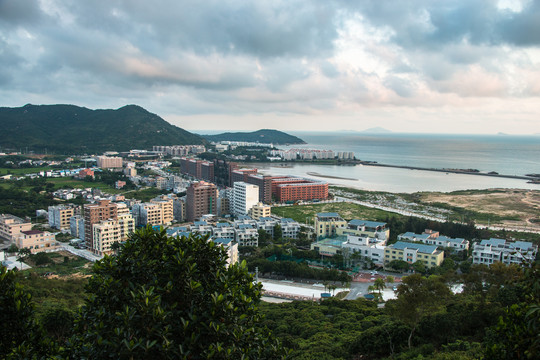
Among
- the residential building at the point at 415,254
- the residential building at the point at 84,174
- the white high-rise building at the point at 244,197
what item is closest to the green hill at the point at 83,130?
the residential building at the point at 84,174

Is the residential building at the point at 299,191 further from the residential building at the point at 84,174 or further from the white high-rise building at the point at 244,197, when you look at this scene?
the residential building at the point at 84,174

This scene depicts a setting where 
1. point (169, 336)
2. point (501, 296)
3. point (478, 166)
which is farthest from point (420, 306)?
point (478, 166)

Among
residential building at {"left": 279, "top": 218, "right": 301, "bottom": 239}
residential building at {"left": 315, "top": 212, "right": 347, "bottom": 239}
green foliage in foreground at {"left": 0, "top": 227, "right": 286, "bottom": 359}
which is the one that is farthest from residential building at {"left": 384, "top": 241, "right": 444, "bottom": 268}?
green foliage in foreground at {"left": 0, "top": 227, "right": 286, "bottom": 359}

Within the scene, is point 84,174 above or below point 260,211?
above

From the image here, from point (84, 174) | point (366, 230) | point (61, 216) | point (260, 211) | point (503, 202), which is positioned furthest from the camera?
point (84, 174)

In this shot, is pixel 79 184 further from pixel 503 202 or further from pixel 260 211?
pixel 503 202

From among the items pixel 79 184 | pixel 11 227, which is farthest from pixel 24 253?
pixel 79 184

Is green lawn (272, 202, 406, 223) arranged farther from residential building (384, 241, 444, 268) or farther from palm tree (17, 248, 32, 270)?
palm tree (17, 248, 32, 270)
